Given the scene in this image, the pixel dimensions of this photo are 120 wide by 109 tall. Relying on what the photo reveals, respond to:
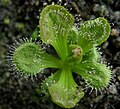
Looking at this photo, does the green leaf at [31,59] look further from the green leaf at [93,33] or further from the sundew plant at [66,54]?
the green leaf at [93,33]

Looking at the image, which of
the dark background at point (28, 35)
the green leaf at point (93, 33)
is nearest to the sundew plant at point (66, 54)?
the green leaf at point (93, 33)

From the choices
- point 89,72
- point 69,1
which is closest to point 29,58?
point 89,72

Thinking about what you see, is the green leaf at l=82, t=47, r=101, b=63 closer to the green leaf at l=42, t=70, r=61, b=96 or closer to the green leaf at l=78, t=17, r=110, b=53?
the green leaf at l=78, t=17, r=110, b=53

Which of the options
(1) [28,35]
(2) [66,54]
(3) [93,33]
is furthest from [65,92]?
(1) [28,35]

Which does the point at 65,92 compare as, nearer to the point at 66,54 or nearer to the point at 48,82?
the point at 48,82

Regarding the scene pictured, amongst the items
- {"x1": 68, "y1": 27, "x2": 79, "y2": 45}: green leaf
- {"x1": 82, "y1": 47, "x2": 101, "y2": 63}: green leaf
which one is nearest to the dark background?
{"x1": 68, "y1": 27, "x2": 79, "y2": 45}: green leaf
